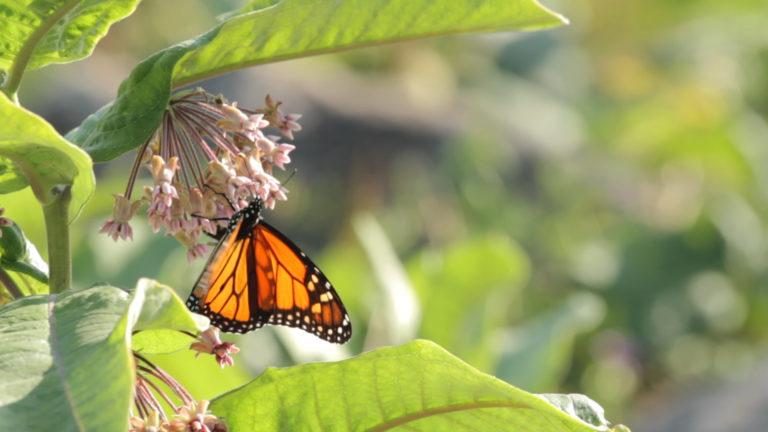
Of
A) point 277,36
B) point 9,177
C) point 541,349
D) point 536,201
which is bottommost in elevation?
point 536,201

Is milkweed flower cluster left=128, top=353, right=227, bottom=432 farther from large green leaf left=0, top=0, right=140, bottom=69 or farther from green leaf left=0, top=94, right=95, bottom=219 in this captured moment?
large green leaf left=0, top=0, right=140, bottom=69

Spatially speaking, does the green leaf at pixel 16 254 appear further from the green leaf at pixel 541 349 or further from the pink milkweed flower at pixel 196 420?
the green leaf at pixel 541 349

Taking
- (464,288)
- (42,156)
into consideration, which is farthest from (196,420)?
(464,288)

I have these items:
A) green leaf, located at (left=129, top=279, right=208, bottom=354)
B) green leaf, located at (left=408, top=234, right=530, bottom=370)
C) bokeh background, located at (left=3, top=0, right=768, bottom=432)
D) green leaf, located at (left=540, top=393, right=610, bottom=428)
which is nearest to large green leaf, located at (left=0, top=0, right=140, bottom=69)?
green leaf, located at (left=129, top=279, right=208, bottom=354)

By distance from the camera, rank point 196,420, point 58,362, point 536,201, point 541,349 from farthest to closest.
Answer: point 536,201 < point 541,349 < point 196,420 < point 58,362

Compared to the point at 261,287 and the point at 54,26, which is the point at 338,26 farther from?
the point at 261,287

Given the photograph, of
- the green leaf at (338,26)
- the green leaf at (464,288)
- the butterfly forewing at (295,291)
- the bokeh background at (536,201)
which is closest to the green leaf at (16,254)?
the green leaf at (338,26)
